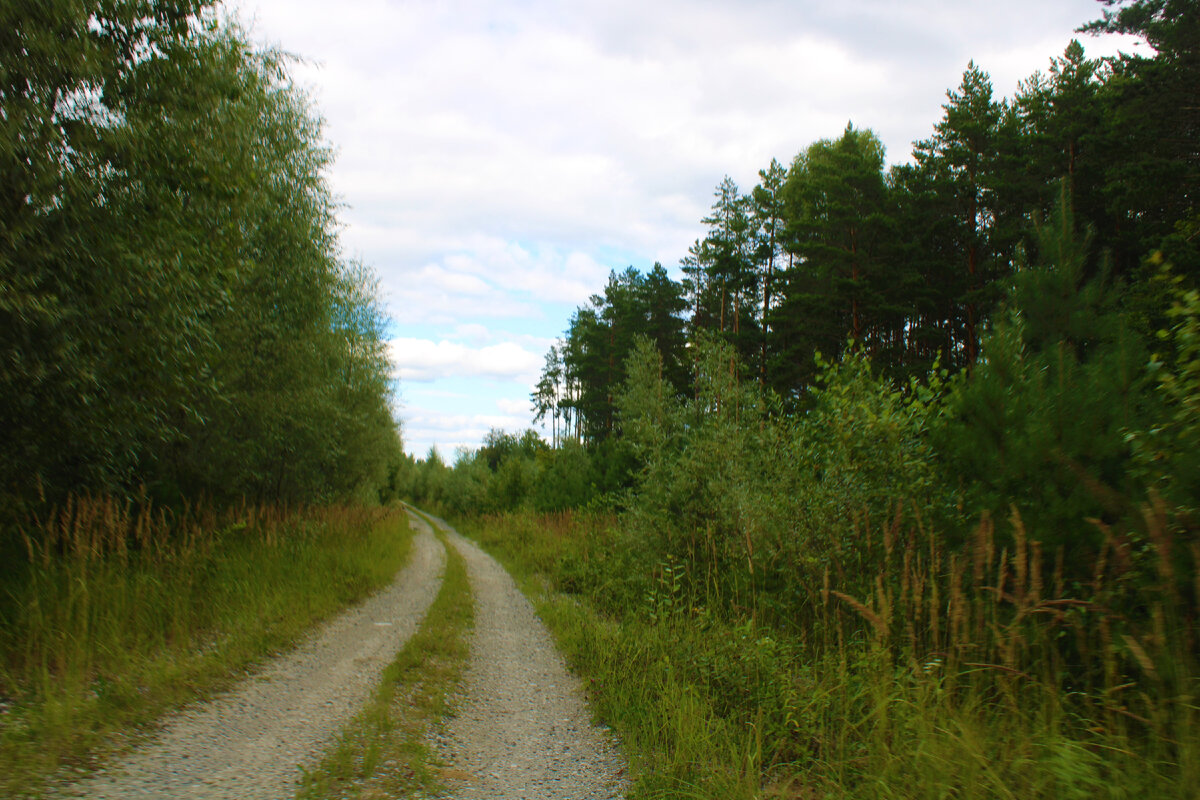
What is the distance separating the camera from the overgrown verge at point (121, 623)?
4.04 m

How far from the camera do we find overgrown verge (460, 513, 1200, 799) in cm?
A: 308

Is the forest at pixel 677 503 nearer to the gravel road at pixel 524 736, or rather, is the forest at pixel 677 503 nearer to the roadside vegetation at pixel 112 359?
the roadside vegetation at pixel 112 359

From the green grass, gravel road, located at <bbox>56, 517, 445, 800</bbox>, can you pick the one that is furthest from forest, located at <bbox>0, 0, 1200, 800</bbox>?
the green grass

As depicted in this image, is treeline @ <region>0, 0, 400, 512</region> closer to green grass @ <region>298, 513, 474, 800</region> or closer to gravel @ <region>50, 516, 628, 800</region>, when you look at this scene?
gravel @ <region>50, 516, 628, 800</region>

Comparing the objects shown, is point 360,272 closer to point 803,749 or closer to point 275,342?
point 275,342

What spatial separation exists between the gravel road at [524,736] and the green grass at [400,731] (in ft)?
0.55

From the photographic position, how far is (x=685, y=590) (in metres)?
8.73

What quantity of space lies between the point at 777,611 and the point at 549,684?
93.9 inches

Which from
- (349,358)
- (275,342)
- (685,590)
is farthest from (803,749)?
(349,358)

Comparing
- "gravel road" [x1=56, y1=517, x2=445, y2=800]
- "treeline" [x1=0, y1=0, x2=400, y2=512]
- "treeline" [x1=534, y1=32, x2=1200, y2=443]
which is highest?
"treeline" [x1=534, y1=32, x2=1200, y2=443]

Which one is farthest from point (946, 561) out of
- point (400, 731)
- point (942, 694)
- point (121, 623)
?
point (121, 623)

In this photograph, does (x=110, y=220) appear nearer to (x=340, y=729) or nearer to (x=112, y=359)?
(x=112, y=359)

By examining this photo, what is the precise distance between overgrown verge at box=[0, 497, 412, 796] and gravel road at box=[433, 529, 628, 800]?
210 cm

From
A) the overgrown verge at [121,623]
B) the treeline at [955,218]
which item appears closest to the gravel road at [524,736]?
the overgrown verge at [121,623]
